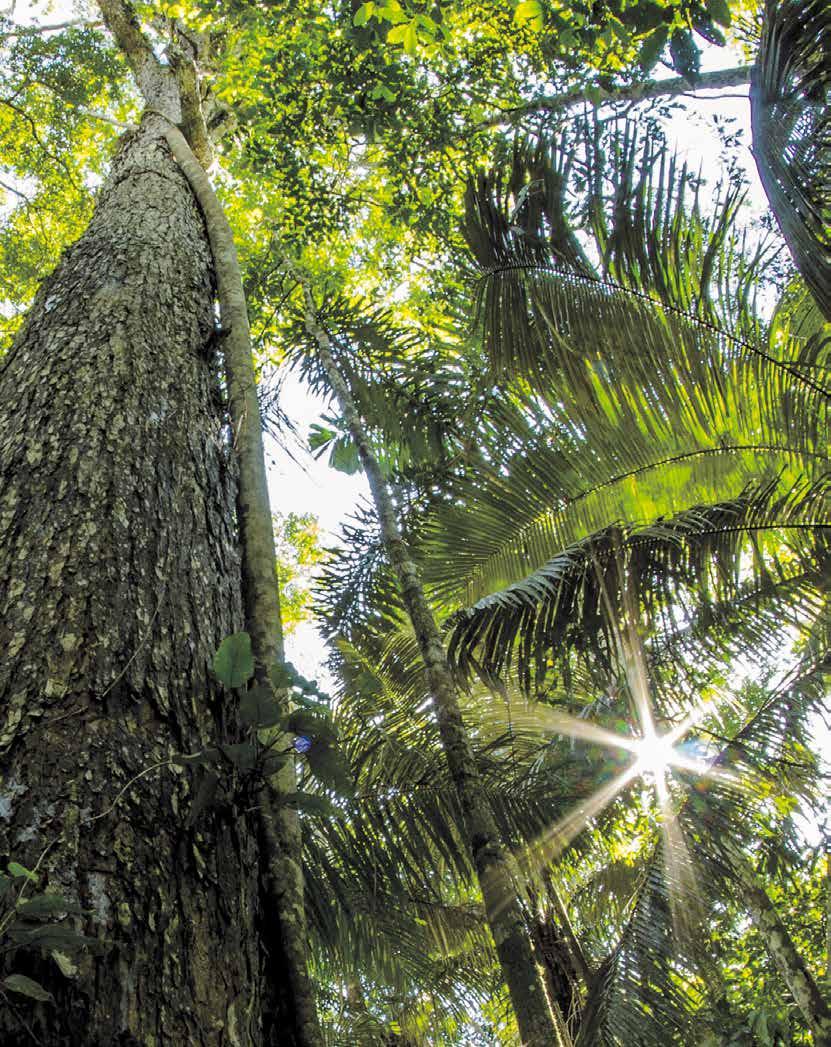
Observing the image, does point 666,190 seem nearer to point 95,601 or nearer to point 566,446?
point 566,446

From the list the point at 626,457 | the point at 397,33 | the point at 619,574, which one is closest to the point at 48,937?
the point at 619,574

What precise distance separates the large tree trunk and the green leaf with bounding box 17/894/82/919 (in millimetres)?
59

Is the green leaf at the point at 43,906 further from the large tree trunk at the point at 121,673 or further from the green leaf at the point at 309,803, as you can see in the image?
the green leaf at the point at 309,803

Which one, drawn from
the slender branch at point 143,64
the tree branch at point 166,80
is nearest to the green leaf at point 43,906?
the tree branch at point 166,80

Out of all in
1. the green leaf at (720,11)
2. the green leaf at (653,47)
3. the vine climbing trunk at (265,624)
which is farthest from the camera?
the green leaf at (653,47)

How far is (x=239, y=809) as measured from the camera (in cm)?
121

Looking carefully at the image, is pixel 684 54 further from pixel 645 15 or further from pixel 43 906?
pixel 43 906

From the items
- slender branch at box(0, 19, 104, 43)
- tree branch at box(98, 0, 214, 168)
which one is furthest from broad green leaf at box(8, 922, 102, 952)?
slender branch at box(0, 19, 104, 43)

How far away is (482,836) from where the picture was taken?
271 cm

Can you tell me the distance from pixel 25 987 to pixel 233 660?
1.87ft

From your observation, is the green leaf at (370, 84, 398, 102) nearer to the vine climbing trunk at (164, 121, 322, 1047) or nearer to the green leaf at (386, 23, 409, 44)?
the green leaf at (386, 23, 409, 44)

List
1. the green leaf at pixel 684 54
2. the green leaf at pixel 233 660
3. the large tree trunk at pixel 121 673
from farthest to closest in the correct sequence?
the green leaf at pixel 684 54 → the green leaf at pixel 233 660 → the large tree trunk at pixel 121 673

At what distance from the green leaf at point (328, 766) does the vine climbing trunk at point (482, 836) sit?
1.46 metres

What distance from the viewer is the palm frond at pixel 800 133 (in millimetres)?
2184
